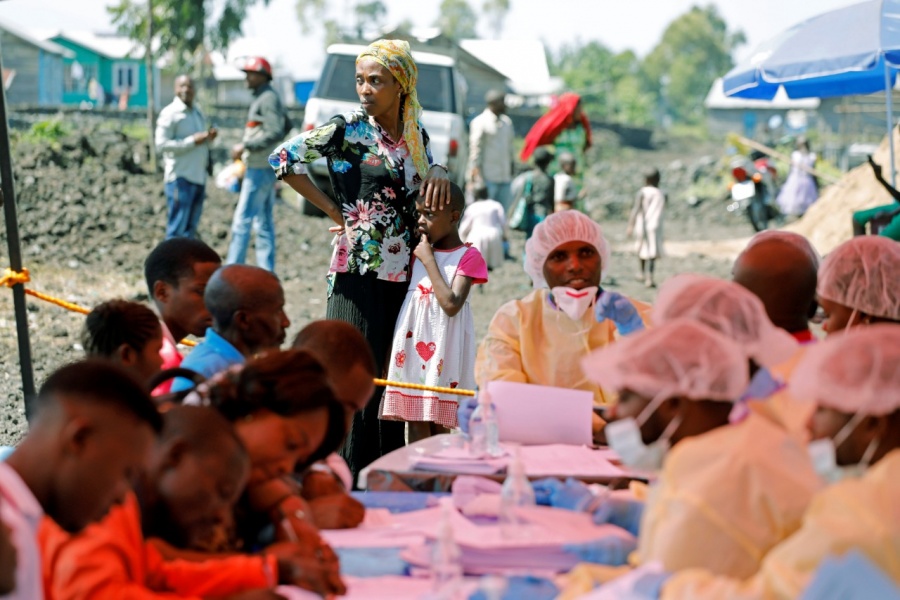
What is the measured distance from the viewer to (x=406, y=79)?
227 inches

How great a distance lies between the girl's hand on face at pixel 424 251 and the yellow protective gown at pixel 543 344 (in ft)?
2.65

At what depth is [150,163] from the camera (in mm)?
19703

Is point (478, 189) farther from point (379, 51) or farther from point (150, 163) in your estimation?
point (379, 51)

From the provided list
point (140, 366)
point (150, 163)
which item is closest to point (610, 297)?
point (140, 366)

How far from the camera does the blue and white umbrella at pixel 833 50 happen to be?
29.2 feet

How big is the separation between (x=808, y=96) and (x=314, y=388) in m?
9.53

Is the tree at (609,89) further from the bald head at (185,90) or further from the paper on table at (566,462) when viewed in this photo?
the paper on table at (566,462)

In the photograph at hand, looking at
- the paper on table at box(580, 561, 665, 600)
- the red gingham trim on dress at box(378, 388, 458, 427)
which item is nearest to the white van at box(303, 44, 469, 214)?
the red gingham trim on dress at box(378, 388, 458, 427)

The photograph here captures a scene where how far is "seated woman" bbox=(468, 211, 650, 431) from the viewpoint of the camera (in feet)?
15.9

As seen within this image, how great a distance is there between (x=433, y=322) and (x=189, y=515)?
307 centimetres

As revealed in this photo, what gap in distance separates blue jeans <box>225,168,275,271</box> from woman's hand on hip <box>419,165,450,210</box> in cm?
579

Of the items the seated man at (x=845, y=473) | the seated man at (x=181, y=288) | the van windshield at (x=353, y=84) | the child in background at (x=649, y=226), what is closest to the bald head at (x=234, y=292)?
the seated man at (x=181, y=288)

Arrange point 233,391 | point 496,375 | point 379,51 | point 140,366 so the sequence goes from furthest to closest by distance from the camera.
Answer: point 379,51 → point 496,375 → point 140,366 → point 233,391

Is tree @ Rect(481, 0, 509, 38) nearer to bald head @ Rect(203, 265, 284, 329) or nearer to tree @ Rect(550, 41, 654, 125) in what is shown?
tree @ Rect(550, 41, 654, 125)
